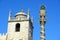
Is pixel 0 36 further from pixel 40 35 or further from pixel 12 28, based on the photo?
pixel 40 35

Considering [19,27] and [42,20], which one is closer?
[42,20]

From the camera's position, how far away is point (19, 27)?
89.1m

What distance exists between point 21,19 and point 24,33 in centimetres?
279

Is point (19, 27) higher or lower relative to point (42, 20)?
lower

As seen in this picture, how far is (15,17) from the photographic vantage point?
89688 mm

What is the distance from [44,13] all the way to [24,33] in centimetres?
868

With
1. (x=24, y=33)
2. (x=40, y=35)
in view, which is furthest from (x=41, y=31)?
(x=24, y=33)

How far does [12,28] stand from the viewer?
292ft

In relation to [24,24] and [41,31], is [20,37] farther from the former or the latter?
[41,31]

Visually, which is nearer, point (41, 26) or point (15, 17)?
point (41, 26)

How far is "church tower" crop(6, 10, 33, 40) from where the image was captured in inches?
3472

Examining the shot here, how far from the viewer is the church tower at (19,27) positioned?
3472 inches

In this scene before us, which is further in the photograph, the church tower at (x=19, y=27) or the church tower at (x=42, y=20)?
the church tower at (x=19, y=27)

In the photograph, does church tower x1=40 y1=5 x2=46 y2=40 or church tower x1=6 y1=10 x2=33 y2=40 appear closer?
church tower x1=40 y1=5 x2=46 y2=40
